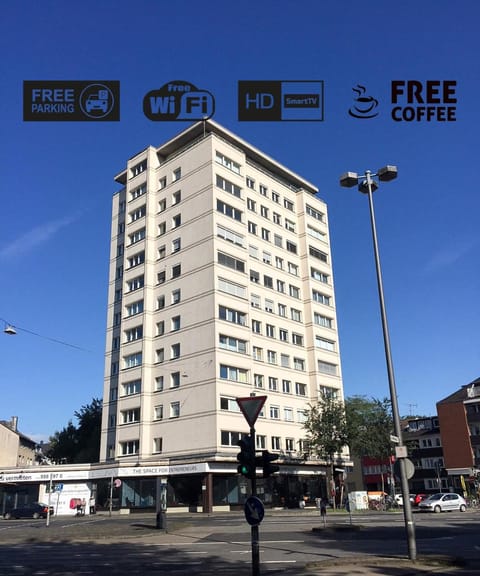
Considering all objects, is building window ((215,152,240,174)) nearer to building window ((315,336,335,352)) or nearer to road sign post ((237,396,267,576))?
building window ((315,336,335,352))

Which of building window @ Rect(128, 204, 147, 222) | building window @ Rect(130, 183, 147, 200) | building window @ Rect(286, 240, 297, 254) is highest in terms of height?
building window @ Rect(130, 183, 147, 200)

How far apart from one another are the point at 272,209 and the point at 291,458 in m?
25.7

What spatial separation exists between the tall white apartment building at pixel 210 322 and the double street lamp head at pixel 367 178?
29456 mm

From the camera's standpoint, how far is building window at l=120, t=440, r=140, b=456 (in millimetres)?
48219

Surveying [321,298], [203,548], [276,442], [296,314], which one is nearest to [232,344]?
[276,442]

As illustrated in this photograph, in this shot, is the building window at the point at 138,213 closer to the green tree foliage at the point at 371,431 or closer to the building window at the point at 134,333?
the building window at the point at 134,333

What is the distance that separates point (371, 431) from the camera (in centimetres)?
5200

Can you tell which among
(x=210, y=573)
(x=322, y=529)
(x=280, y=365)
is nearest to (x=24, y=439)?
(x=280, y=365)

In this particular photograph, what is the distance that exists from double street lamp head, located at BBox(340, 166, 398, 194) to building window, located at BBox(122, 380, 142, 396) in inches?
1436

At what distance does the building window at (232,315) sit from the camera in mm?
47531

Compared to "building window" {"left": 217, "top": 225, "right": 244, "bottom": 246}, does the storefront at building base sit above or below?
below

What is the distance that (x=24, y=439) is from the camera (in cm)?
8888

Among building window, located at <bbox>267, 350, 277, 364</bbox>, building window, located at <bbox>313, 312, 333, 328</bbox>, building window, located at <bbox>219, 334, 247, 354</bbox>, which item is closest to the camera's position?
building window, located at <bbox>219, 334, 247, 354</bbox>

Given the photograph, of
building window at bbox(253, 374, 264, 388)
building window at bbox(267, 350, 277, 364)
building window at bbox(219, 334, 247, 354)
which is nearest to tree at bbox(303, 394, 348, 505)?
building window at bbox(253, 374, 264, 388)
